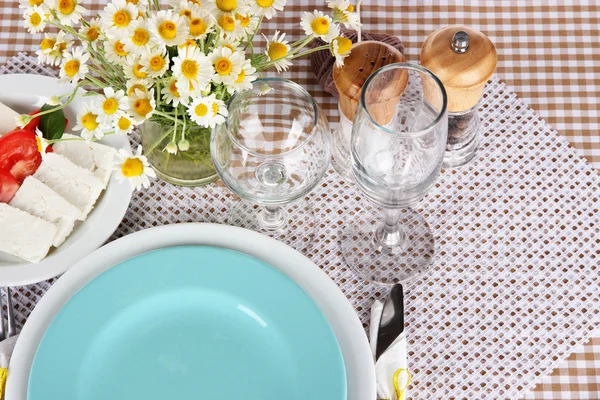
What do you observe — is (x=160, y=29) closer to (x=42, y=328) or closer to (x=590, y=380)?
(x=42, y=328)

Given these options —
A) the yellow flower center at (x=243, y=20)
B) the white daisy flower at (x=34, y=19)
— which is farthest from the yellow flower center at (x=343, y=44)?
the white daisy flower at (x=34, y=19)

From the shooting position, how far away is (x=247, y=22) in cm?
81

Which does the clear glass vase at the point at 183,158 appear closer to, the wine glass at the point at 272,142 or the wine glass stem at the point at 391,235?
the wine glass at the point at 272,142

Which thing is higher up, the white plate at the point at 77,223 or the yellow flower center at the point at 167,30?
the yellow flower center at the point at 167,30

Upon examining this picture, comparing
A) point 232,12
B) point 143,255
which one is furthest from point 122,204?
point 232,12

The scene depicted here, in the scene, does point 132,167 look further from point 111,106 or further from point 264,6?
point 264,6

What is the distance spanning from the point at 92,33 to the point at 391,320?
47 centimetres

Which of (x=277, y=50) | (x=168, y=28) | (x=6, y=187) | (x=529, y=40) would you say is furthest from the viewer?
(x=529, y=40)

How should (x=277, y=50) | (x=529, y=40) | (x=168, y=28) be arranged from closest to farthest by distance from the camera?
(x=168, y=28) < (x=277, y=50) < (x=529, y=40)

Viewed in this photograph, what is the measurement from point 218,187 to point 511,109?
0.42 meters

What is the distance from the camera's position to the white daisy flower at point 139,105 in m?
0.80

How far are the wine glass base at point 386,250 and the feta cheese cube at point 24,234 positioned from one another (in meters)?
0.37

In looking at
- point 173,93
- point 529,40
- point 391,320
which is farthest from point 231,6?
point 529,40

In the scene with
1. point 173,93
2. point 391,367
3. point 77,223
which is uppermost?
point 173,93
